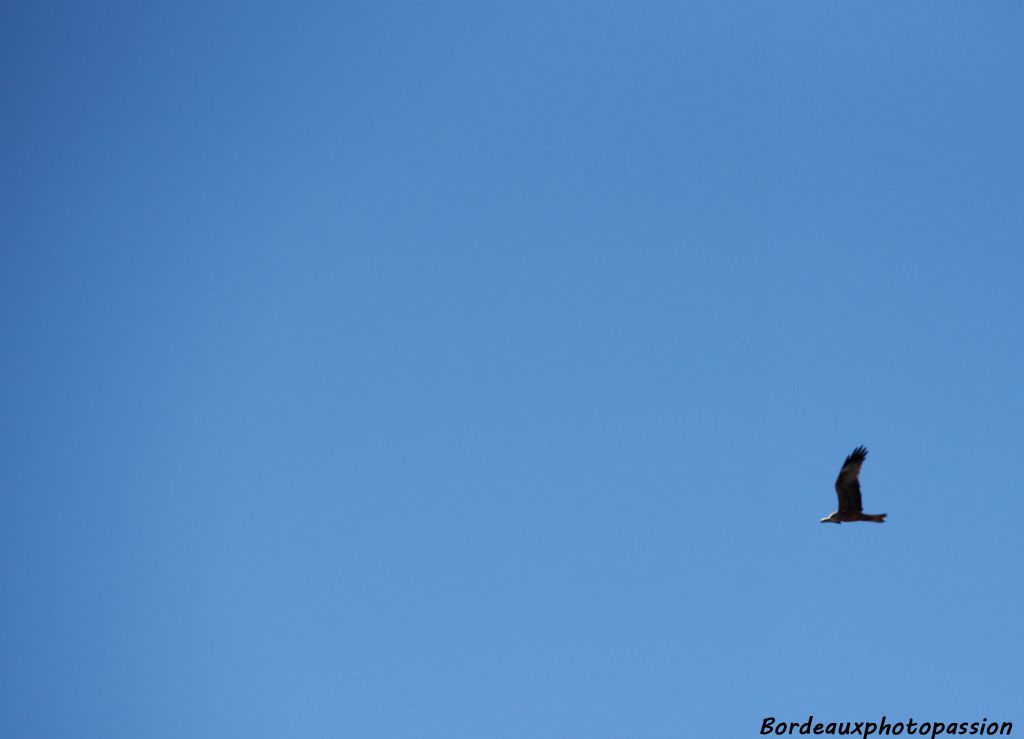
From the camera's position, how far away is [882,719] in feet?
117

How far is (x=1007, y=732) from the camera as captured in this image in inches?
1372

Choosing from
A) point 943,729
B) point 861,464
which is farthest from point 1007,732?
point 861,464

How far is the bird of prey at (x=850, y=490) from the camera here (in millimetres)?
34750

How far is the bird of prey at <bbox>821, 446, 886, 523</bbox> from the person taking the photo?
3475 centimetres

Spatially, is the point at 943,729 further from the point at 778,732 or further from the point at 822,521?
the point at 822,521

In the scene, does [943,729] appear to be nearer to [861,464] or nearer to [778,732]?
[778,732]

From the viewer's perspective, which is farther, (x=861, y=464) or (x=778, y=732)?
(x=778, y=732)

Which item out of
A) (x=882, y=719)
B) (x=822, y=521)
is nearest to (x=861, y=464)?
(x=822, y=521)

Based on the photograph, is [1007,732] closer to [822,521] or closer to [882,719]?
[882,719]

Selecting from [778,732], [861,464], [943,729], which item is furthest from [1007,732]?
[861,464]

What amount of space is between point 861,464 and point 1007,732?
876 centimetres

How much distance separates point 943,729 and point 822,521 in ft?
23.4

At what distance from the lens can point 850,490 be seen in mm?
34812

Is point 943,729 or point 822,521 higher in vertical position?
point 822,521
